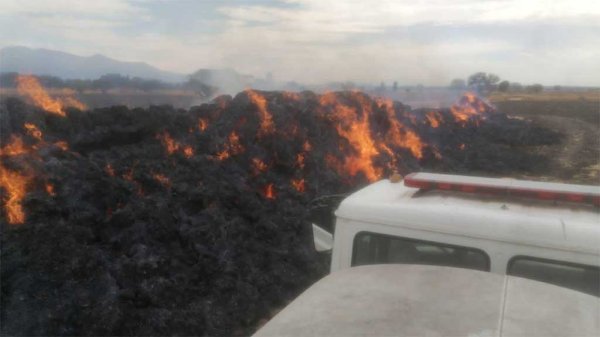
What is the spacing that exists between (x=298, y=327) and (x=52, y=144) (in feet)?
32.5

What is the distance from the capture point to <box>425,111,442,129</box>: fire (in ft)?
73.0

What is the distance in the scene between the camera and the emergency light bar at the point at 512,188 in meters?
3.66

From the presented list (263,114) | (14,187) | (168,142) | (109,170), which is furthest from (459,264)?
(263,114)

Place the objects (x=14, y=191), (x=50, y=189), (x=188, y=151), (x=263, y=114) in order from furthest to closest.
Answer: (x=263, y=114), (x=188, y=151), (x=50, y=189), (x=14, y=191)

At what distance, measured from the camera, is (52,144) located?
10344mm

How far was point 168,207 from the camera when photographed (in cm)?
877

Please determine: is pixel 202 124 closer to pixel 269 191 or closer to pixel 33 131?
pixel 269 191

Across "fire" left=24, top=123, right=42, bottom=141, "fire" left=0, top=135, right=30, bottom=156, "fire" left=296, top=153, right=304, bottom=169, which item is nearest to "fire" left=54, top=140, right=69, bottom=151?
"fire" left=24, top=123, right=42, bottom=141

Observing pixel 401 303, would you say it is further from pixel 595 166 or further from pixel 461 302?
pixel 595 166

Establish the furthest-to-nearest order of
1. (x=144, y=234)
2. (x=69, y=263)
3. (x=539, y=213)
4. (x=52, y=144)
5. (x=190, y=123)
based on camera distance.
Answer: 1. (x=190, y=123)
2. (x=52, y=144)
3. (x=144, y=234)
4. (x=69, y=263)
5. (x=539, y=213)

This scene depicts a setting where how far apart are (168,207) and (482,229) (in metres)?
6.69

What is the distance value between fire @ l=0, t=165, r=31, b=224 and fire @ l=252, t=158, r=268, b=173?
5.06 m

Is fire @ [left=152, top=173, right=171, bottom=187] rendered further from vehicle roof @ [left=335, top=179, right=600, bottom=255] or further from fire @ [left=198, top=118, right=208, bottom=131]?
vehicle roof @ [left=335, top=179, right=600, bottom=255]

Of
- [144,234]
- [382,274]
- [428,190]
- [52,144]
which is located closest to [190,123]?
[52,144]
